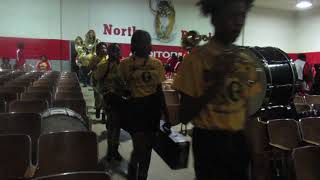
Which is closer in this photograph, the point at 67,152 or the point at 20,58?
the point at 67,152

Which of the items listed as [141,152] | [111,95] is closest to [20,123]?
[111,95]

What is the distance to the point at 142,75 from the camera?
3322mm

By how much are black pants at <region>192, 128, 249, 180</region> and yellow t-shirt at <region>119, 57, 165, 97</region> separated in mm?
1638

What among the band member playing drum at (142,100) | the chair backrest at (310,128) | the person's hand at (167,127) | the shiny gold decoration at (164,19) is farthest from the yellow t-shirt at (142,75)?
the shiny gold decoration at (164,19)

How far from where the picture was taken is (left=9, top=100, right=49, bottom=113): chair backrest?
15.0 ft

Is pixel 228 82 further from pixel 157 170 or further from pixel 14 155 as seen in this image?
pixel 157 170

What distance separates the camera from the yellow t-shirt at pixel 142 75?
331 centimetres

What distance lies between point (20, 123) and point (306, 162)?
8.95 ft

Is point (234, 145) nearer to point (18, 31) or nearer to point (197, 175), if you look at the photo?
point (197, 175)

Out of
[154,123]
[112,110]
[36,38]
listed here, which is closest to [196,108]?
[154,123]

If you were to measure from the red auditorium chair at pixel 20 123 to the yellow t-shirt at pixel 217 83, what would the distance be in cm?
248

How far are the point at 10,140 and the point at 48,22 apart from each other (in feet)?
43.8

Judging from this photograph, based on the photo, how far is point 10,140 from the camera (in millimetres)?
3127

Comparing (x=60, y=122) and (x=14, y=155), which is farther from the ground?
(x=60, y=122)
